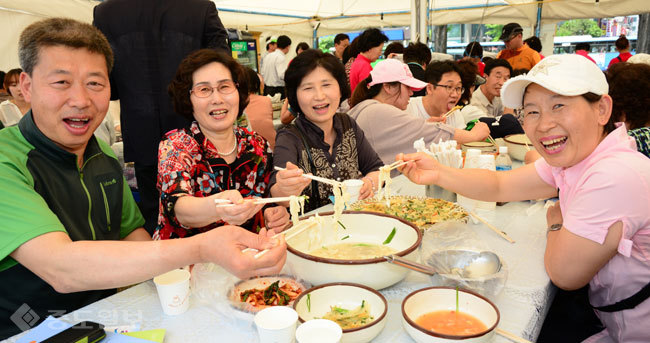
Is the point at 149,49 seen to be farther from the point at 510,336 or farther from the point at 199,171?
the point at 510,336

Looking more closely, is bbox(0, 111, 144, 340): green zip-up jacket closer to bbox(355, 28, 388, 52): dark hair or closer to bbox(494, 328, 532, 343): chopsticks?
bbox(494, 328, 532, 343): chopsticks

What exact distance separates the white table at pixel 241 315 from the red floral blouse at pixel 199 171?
0.64 metres

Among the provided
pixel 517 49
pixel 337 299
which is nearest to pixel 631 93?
pixel 337 299

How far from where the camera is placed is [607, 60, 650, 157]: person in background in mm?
2027

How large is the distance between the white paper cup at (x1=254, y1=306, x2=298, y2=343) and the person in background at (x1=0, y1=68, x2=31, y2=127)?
3.85m

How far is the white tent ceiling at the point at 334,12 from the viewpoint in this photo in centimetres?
596

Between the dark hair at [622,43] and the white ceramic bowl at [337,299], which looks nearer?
the white ceramic bowl at [337,299]

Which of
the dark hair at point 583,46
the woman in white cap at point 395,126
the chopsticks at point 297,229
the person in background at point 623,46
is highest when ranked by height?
the dark hair at point 583,46

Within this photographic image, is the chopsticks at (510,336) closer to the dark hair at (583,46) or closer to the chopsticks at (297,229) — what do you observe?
the chopsticks at (297,229)

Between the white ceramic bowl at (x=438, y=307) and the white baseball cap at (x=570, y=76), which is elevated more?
the white baseball cap at (x=570, y=76)

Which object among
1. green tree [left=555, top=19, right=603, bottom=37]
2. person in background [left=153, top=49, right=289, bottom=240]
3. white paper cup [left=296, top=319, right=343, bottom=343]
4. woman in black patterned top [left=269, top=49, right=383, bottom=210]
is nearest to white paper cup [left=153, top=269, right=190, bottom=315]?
white paper cup [left=296, top=319, right=343, bottom=343]

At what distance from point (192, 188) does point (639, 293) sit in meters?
1.87

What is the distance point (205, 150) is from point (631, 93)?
7.02 ft

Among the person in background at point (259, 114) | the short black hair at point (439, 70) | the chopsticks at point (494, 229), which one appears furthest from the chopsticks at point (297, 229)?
the short black hair at point (439, 70)
